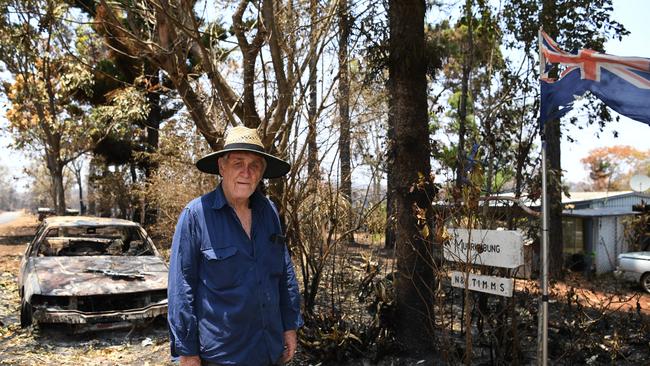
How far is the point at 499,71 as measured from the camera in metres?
9.53

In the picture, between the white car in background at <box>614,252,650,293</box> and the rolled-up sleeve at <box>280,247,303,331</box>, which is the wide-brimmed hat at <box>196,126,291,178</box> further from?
the white car in background at <box>614,252,650,293</box>

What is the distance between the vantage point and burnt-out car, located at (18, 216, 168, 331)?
618cm

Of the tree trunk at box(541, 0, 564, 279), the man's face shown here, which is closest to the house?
the tree trunk at box(541, 0, 564, 279)

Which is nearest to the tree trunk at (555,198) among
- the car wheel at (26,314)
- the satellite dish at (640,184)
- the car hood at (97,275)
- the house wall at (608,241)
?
the house wall at (608,241)

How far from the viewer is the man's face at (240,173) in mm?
2902

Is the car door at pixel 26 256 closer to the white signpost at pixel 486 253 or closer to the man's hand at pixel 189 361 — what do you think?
the man's hand at pixel 189 361

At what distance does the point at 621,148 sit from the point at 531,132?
202 ft

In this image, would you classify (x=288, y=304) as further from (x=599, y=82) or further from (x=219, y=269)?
(x=599, y=82)

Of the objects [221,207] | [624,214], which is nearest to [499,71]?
[221,207]

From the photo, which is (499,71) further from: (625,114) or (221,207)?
(221,207)

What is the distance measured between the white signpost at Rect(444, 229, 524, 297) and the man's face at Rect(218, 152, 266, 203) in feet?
6.93

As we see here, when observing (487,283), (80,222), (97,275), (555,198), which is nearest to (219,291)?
(487,283)

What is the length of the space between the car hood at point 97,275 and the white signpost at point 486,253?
12.4 feet

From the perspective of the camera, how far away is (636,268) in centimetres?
1270
